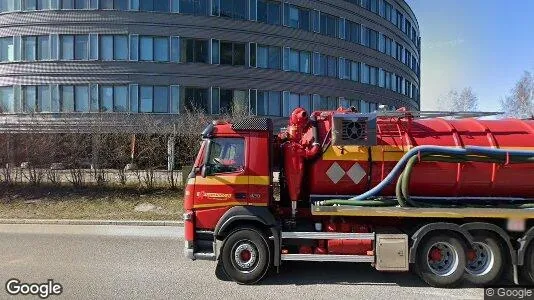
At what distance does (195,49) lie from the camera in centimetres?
3209

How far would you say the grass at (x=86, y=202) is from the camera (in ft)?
40.7

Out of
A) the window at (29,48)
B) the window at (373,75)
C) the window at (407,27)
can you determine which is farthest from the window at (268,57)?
the window at (407,27)

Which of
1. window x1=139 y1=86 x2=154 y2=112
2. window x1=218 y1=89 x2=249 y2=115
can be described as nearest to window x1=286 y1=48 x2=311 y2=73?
window x1=218 y1=89 x2=249 y2=115

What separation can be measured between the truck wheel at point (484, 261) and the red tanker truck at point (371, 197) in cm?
2

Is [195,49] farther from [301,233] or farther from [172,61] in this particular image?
[301,233]

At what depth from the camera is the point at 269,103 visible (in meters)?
34.3

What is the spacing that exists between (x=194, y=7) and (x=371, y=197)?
2899 cm

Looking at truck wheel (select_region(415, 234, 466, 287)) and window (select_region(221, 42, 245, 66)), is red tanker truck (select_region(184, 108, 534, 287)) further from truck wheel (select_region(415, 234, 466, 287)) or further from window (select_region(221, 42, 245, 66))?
window (select_region(221, 42, 245, 66))

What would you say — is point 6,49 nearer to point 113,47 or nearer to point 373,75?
point 113,47

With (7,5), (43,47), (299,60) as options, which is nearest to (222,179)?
(299,60)

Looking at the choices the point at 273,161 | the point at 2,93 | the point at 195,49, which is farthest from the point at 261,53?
the point at 273,161

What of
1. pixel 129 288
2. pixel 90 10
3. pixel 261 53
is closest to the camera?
pixel 129 288

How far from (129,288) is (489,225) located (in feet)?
18.2

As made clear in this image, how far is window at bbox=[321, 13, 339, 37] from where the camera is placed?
37875 millimetres
